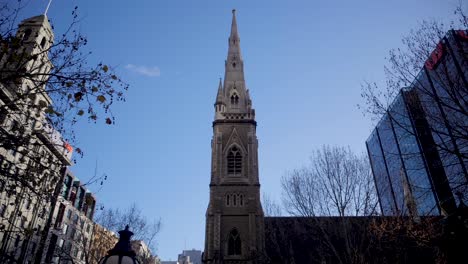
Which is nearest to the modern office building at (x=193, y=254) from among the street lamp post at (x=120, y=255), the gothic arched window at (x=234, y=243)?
the gothic arched window at (x=234, y=243)

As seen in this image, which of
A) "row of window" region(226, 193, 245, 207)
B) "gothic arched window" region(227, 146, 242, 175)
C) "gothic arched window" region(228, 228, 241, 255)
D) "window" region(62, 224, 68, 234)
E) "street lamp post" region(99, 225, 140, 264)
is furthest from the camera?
"window" region(62, 224, 68, 234)

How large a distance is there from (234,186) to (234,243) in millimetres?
5093

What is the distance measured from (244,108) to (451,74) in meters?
27.8

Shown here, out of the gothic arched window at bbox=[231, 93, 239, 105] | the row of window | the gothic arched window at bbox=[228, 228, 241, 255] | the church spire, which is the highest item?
the church spire

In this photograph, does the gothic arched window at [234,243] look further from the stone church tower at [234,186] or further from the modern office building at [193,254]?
the modern office building at [193,254]

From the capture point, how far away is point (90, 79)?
844 centimetres

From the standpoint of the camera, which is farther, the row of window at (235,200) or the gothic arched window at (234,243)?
the row of window at (235,200)

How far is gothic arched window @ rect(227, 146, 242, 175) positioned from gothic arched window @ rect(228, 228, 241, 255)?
574cm

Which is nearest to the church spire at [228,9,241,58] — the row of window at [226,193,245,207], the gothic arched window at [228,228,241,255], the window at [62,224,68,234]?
the row of window at [226,193,245,207]

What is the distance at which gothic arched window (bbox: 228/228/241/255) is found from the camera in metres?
29.4

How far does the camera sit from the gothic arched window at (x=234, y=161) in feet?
111

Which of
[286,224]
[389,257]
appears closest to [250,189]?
[286,224]

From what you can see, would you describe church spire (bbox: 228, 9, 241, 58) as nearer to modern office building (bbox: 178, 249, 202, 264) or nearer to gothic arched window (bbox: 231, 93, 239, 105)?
gothic arched window (bbox: 231, 93, 239, 105)

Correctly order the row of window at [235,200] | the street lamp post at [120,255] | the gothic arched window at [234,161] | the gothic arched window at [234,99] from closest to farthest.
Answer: the street lamp post at [120,255] → the row of window at [235,200] → the gothic arched window at [234,161] → the gothic arched window at [234,99]
